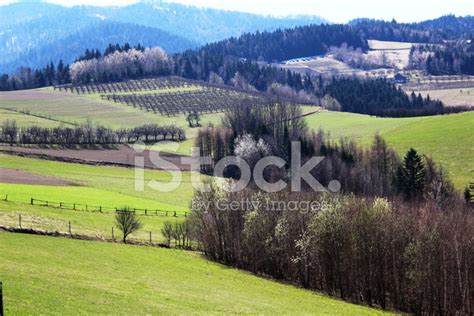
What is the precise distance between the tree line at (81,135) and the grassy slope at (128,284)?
233 ft

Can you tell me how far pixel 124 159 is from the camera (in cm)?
10825

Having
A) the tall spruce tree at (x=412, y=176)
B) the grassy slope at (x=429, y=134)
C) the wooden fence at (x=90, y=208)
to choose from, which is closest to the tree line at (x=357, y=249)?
the wooden fence at (x=90, y=208)

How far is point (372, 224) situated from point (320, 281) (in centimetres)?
666

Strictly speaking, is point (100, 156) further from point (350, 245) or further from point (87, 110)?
point (350, 245)

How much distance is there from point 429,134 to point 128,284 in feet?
314

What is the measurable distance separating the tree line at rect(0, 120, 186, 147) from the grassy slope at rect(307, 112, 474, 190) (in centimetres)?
3843

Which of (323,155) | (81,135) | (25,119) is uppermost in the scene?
(25,119)

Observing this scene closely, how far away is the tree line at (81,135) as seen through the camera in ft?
376

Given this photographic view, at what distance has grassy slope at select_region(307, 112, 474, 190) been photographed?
97.5m

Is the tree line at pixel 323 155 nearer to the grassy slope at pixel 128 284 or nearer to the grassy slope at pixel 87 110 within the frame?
the grassy slope at pixel 87 110

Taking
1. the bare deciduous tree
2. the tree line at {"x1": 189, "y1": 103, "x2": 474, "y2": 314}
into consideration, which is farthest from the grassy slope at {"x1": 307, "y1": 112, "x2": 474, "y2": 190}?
the bare deciduous tree

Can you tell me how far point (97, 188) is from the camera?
8269cm

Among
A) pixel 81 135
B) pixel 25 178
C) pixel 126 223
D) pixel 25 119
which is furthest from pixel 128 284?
pixel 25 119

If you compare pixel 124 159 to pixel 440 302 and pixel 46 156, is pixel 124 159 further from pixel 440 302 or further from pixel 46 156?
pixel 440 302
